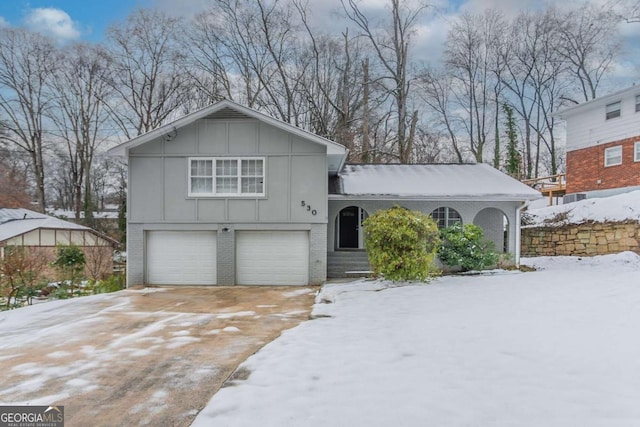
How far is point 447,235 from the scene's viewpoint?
39.0 ft

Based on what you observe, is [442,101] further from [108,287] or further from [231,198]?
[108,287]

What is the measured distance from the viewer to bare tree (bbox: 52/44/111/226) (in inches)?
1016

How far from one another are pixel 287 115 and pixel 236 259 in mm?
14467

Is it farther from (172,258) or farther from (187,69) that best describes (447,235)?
(187,69)

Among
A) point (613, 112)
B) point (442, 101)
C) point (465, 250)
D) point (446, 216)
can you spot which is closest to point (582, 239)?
point (446, 216)

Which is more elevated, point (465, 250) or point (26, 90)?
point (26, 90)

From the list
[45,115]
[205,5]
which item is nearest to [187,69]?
[205,5]

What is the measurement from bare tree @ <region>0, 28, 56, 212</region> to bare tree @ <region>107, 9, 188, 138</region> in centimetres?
494

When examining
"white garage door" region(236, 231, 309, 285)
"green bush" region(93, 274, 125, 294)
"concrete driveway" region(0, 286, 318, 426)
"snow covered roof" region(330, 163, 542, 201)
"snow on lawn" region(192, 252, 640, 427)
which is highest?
"snow covered roof" region(330, 163, 542, 201)

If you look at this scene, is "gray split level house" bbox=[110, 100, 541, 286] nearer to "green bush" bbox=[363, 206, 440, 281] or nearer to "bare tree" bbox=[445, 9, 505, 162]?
"green bush" bbox=[363, 206, 440, 281]

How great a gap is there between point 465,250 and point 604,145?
37.7 ft

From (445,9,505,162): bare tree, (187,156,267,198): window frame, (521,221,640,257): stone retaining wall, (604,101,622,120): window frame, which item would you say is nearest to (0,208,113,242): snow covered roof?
(187,156,267,198): window frame

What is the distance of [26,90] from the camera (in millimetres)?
26281

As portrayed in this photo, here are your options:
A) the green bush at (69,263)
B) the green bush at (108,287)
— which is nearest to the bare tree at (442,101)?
the green bush at (108,287)
